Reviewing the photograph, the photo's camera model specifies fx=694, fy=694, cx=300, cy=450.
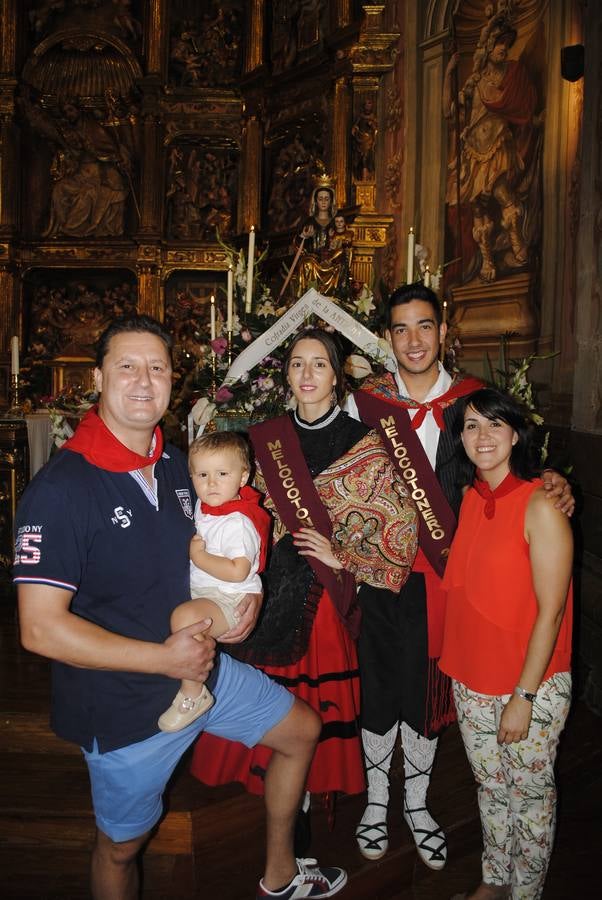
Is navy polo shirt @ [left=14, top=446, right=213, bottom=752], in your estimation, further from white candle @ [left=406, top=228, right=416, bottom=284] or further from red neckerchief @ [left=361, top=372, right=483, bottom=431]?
white candle @ [left=406, top=228, right=416, bottom=284]

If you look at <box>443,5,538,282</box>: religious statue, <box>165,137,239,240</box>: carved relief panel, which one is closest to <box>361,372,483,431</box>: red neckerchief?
<box>443,5,538,282</box>: religious statue

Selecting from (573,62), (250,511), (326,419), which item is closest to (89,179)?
(573,62)

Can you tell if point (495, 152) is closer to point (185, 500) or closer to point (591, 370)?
point (591, 370)

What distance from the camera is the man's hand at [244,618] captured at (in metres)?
2.03

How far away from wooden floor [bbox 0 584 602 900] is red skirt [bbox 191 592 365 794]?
26 cm

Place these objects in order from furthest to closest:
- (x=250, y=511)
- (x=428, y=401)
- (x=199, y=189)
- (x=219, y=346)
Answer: (x=199, y=189), (x=219, y=346), (x=428, y=401), (x=250, y=511)

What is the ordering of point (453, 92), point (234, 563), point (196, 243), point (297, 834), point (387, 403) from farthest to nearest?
point (196, 243) < point (453, 92) < point (387, 403) < point (297, 834) < point (234, 563)

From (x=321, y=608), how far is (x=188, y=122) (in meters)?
9.00

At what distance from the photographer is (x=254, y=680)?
2.08 m

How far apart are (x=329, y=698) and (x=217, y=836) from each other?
0.75 meters

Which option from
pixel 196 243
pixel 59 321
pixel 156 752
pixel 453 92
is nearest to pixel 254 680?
pixel 156 752

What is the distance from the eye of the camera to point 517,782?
210 cm

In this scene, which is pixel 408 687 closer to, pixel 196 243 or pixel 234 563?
pixel 234 563

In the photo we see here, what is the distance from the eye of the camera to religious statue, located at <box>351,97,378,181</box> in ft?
25.4
